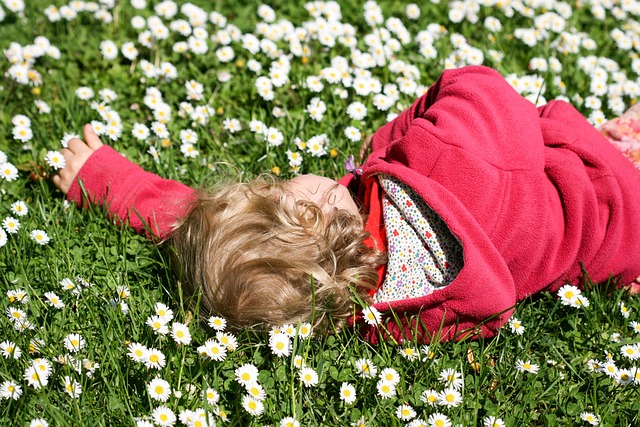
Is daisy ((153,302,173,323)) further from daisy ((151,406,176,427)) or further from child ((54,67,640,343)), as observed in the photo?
daisy ((151,406,176,427))

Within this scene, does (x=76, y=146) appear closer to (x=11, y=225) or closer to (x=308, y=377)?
(x=11, y=225)

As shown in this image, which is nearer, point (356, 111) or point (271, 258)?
point (271, 258)

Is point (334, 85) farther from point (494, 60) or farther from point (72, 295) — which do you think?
point (72, 295)

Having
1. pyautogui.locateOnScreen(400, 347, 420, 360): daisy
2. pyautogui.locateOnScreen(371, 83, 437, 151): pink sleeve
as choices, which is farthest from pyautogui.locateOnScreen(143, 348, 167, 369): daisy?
pyautogui.locateOnScreen(371, 83, 437, 151): pink sleeve

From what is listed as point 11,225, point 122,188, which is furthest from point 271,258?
point 11,225

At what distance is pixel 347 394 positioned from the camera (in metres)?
2.19

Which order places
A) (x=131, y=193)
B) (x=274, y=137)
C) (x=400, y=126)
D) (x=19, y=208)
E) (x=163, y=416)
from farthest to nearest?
1. (x=274, y=137)
2. (x=400, y=126)
3. (x=131, y=193)
4. (x=19, y=208)
5. (x=163, y=416)

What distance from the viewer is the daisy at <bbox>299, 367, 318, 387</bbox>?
7.20ft

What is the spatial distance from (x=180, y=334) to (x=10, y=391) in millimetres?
483

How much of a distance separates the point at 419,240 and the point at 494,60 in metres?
1.73

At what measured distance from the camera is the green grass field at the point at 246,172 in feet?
7.09

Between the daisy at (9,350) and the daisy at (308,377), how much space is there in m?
0.82

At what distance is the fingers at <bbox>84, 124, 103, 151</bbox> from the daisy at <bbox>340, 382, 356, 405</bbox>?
1431 mm

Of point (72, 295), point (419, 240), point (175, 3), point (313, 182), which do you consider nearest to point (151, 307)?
point (72, 295)
